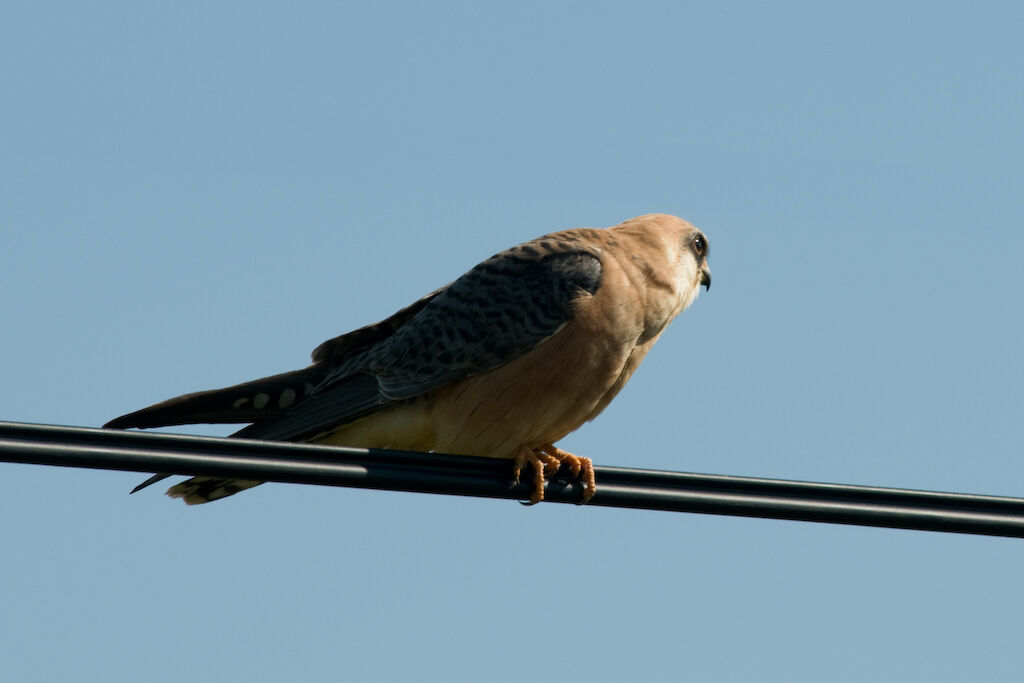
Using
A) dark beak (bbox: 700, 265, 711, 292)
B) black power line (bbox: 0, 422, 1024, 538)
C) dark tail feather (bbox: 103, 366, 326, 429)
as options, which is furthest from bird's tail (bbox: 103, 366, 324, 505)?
dark beak (bbox: 700, 265, 711, 292)

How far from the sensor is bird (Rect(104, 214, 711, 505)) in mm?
5547

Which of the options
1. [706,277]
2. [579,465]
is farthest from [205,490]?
[706,277]

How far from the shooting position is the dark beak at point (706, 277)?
21.4ft

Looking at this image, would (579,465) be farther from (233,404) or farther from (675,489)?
(233,404)

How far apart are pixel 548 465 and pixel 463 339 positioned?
2.75 ft

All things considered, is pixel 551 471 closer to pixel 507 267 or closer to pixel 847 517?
pixel 507 267

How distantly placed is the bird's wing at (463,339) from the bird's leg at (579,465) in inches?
18.2

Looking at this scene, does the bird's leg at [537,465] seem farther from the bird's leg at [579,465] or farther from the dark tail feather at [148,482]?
the dark tail feather at [148,482]

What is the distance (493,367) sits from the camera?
575cm

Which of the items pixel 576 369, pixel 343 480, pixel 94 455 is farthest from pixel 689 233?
pixel 94 455

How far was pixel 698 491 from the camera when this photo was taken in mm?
3850

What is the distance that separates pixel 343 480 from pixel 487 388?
2.01m

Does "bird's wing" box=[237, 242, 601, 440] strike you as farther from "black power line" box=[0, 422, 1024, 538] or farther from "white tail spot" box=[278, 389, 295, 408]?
"black power line" box=[0, 422, 1024, 538]

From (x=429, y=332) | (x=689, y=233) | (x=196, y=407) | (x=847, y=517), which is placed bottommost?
(x=847, y=517)
